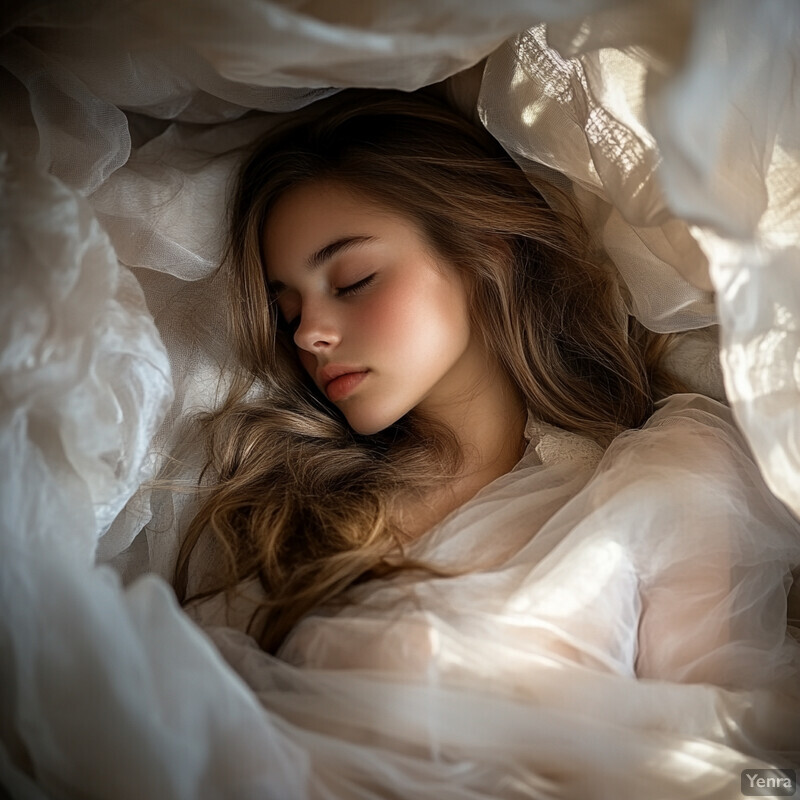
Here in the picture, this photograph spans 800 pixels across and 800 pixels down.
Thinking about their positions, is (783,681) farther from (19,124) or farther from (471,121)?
(19,124)

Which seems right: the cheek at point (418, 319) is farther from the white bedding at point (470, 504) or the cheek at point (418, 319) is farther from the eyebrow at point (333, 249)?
the white bedding at point (470, 504)

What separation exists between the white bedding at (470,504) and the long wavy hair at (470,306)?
4.6 inches

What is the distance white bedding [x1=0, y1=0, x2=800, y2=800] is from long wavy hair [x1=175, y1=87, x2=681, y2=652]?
12 cm

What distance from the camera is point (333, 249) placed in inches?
47.9

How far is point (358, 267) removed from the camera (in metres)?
1.21

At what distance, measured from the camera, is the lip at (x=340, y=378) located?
1.21 m

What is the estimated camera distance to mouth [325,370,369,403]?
1.21 meters

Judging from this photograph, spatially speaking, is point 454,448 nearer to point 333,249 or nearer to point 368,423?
point 368,423

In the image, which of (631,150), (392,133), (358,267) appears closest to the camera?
(631,150)

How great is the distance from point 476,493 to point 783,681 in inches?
17.7

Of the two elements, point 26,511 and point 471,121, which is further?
point 471,121

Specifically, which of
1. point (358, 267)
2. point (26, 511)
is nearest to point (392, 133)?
point (358, 267)

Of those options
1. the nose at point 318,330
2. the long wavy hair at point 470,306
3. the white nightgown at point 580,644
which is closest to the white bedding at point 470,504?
the white nightgown at point 580,644

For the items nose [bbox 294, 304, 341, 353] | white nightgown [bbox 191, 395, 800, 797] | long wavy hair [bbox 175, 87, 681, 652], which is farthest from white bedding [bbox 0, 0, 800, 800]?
nose [bbox 294, 304, 341, 353]
